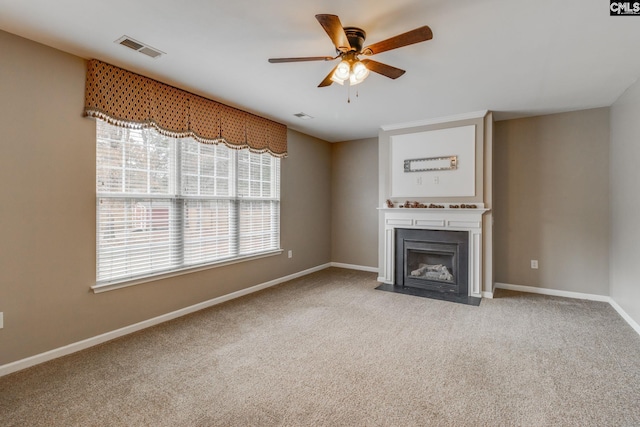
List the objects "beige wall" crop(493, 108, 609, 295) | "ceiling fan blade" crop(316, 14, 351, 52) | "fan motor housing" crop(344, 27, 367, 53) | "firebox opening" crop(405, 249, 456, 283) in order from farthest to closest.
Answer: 1. "firebox opening" crop(405, 249, 456, 283)
2. "beige wall" crop(493, 108, 609, 295)
3. "fan motor housing" crop(344, 27, 367, 53)
4. "ceiling fan blade" crop(316, 14, 351, 52)

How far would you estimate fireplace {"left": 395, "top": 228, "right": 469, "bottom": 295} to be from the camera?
4.26 meters

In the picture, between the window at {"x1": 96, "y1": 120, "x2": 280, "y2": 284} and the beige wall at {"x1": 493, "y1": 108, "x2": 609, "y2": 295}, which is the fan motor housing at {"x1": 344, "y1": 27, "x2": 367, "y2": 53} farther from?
the beige wall at {"x1": 493, "y1": 108, "x2": 609, "y2": 295}

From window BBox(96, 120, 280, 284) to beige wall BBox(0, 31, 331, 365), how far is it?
153mm

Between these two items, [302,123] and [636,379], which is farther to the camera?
[302,123]

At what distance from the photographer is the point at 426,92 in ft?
11.1

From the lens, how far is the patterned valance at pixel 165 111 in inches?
108

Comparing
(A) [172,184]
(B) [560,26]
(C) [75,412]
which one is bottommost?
(C) [75,412]

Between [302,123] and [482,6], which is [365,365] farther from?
[302,123]

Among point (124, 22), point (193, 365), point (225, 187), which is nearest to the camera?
point (124, 22)

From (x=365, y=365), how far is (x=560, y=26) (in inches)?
114

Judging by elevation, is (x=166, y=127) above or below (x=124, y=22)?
below

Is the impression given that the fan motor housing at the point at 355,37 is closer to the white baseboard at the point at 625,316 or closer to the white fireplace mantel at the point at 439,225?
the white fireplace mantel at the point at 439,225

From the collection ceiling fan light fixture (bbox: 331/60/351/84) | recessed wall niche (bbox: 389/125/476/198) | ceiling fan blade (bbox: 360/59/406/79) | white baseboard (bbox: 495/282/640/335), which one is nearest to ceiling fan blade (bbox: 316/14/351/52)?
ceiling fan light fixture (bbox: 331/60/351/84)

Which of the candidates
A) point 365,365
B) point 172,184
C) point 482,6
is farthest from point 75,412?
point 482,6
